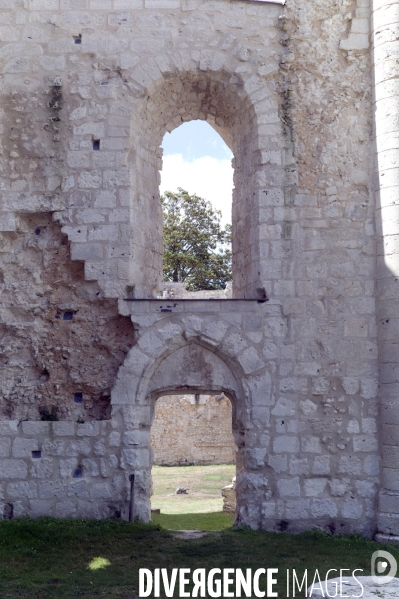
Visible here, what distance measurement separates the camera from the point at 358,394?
8203 mm

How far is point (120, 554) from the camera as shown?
6977mm

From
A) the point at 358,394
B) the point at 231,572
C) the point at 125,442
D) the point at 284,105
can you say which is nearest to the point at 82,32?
the point at 284,105

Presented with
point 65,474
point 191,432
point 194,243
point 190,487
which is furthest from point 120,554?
point 194,243

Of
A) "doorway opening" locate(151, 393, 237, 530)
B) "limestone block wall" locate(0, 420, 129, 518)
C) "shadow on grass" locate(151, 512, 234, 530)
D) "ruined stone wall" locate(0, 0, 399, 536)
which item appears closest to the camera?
"limestone block wall" locate(0, 420, 129, 518)

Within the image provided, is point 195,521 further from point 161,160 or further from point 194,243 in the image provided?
point 194,243

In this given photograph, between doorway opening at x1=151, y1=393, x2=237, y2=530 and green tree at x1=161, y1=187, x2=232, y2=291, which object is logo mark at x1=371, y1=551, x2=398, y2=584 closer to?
doorway opening at x1=151, y1=393, x2=237, y2=530

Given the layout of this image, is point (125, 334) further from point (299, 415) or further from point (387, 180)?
point (387, 180)

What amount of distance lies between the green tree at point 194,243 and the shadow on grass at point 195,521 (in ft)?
51.8

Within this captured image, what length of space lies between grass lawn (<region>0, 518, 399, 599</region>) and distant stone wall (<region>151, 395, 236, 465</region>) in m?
11.5

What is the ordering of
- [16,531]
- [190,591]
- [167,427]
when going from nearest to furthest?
1. [190,591]
2. [16,531]
3. [167,427]

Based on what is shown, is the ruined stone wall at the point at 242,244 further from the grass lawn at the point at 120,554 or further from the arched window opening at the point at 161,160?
the grass lawn at the point at 120,554

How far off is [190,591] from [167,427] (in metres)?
13.5

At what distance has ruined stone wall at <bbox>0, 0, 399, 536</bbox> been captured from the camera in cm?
810

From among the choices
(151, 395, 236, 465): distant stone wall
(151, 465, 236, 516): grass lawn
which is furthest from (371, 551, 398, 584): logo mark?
(151, 395, 236, 465): distant stone wall
